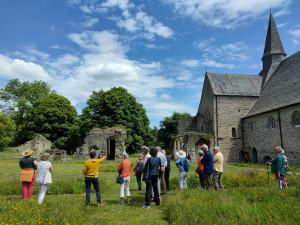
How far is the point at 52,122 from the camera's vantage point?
1829 inches

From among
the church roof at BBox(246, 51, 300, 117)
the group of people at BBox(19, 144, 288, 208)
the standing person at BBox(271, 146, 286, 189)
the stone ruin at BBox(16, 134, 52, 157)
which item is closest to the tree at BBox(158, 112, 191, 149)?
the church roof at BBox(246, 51, 300, 117)

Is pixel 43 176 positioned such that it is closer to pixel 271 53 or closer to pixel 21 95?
pixel 271 53

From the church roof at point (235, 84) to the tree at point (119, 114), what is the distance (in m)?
14.9

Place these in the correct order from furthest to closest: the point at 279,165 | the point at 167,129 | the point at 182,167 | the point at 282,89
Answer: the point at 167,129 < the point at 282,89 < the point at 182,167 < the point at 279,165

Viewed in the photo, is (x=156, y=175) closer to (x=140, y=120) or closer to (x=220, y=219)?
(x=220, y=219)

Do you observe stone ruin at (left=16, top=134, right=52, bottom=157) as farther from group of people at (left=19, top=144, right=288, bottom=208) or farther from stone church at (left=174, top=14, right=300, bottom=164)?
group of people at (left=19, top=144, right=288, bottom=208)

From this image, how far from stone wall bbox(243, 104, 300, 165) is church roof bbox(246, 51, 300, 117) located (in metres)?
0.75

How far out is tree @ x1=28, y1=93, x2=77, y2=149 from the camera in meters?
45.3

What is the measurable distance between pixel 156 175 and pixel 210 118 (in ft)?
91.2

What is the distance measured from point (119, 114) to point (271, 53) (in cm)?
2318

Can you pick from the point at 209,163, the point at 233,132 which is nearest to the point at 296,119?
the point at 233,132

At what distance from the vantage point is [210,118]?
34.9 m

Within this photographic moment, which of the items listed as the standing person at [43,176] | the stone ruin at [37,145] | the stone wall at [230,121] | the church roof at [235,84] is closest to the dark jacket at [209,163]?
the standing person at [43,176]

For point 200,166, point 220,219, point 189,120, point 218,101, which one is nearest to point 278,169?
point 200,166
